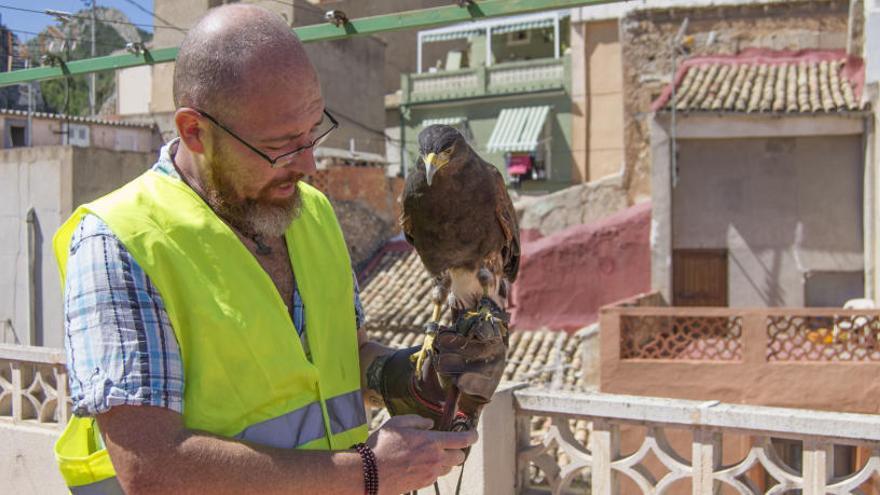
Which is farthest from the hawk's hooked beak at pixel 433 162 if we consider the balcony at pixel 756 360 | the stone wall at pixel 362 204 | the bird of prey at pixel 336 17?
the stone wall at pixel 362 204

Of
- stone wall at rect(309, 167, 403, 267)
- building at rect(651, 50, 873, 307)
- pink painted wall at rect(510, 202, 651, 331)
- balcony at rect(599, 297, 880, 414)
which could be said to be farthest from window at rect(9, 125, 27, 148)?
building at rect(651, 50, 873, 307)

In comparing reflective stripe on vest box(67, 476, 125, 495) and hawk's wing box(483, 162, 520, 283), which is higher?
hawk's wing box(483, 162, 520, 283)

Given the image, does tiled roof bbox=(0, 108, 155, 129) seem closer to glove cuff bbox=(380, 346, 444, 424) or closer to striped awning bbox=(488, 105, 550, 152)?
striped awning bbox=(488, 105, 550, 152)

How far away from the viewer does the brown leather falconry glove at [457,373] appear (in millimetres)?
2068

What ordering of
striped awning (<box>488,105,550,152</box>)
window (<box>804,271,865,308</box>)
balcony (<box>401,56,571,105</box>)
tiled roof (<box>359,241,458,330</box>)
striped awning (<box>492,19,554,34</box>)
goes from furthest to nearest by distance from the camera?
striped awning (<box>492,19,554,34</box>), balcony (<box>401,56,571,105</box>), striped awning (<box>488,105,550,152</box>), tiled roof (<box>359,241,458,330</box>), window (<box>804,271,865,308</box>)

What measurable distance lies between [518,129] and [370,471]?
21693 mm

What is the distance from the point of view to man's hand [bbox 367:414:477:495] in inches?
69.6

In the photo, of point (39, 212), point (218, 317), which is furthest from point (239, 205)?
point (39, 212)

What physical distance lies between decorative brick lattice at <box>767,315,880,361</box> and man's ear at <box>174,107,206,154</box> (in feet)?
34.1

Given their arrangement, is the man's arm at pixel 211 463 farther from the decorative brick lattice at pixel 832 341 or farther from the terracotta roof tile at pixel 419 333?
the decorative brick lattice at pixel 832 341

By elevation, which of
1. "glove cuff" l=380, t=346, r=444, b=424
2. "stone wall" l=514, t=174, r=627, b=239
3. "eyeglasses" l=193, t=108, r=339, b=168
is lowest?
"glove cuff" l=380, t=346, r=444, b=424

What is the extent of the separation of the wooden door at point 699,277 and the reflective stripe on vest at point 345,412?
508 inches

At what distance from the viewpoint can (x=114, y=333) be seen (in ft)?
5.29

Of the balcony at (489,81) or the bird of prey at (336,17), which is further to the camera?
the balcony at (489,81)
